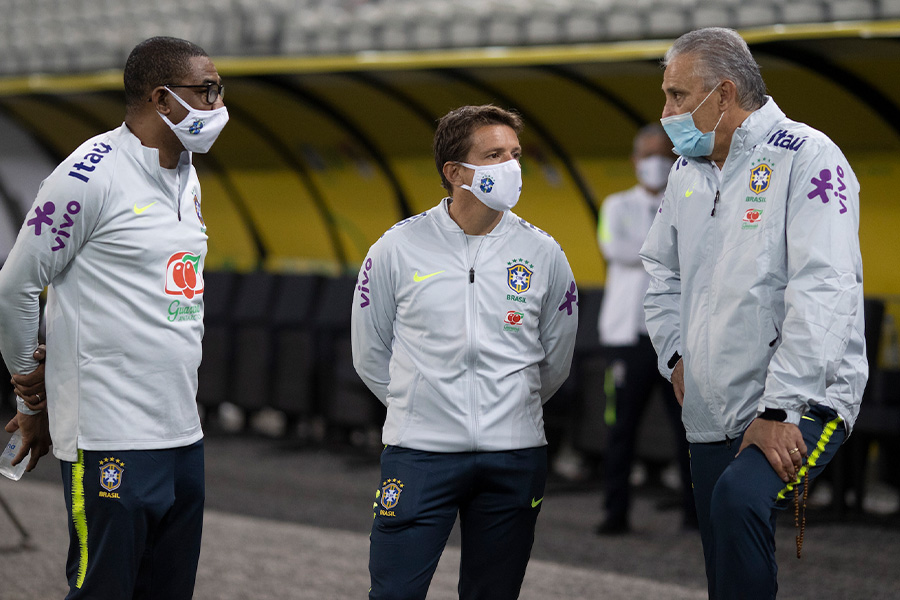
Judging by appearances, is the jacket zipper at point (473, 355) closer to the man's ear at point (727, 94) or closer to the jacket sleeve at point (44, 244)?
the man's ear at point (727, 94)

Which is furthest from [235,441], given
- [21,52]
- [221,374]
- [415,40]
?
[21,52]

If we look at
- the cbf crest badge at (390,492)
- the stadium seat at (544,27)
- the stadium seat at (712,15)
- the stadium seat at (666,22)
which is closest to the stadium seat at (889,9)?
the stadium seat at (712,15)

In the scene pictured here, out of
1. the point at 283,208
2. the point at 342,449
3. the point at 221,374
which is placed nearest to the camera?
the point at 342,449

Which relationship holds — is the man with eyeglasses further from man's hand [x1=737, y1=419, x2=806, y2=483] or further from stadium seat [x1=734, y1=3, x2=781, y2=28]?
stadium seat [x1=734, y1=3, x2=781, y2=28]

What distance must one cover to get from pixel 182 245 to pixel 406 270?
57cm

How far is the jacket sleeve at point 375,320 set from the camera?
2.84m

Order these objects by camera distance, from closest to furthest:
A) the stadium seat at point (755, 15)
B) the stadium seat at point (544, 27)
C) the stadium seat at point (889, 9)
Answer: the stadium seat at point (889, 9), the stadium seat at point (755, 15), the stadium seat at point (544, 27)

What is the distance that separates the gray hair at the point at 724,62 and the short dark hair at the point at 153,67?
1.23 meters

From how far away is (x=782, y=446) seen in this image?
240 cm

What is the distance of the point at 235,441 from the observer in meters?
8.46

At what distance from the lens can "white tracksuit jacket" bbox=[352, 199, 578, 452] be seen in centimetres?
271

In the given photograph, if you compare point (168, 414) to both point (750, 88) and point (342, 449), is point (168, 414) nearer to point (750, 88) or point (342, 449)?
point (750, 88)

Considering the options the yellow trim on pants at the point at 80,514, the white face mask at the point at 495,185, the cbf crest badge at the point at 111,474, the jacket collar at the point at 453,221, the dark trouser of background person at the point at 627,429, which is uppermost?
the white face mask at the point at 495,185

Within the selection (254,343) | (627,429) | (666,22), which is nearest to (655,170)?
(627,429)
